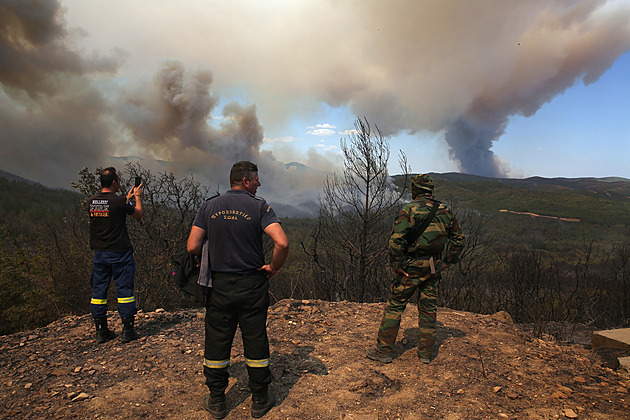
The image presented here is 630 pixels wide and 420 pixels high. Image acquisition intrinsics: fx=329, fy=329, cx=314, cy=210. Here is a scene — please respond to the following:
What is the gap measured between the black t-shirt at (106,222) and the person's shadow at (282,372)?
2053mm

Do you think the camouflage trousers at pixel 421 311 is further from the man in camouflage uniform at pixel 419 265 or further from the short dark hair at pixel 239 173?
the short dark hair at pixel 239 173

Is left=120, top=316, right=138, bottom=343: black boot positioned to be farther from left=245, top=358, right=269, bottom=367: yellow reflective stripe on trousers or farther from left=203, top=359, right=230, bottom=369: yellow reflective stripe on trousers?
left=245, top=358, right=269, bottom=367: yellow reflective stripe on trousers

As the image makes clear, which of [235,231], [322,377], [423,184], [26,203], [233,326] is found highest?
[26,203]

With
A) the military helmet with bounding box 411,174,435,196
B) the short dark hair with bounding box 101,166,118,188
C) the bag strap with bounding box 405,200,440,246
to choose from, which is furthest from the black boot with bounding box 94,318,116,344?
the military helmet with bounding box 411,174,435,196

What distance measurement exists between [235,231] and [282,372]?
1.79 metres

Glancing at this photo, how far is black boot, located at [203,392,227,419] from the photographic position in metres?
2.74

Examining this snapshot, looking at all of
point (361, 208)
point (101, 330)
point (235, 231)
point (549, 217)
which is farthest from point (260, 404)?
point (549, 217)

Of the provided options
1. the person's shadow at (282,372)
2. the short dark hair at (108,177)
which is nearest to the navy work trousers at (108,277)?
the short dark hair at (108,177)

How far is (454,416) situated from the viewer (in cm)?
278

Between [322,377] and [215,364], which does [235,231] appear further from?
[322,377]

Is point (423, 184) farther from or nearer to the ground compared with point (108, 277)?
farther from the ground

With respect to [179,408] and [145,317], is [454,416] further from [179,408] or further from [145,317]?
[145,317]

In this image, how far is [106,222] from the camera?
391 centimetres

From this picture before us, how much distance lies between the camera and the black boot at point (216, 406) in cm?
274
